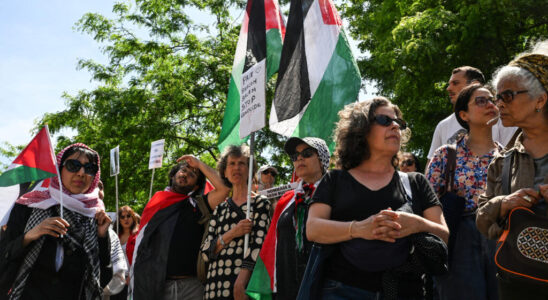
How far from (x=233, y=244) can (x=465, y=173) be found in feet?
6.93

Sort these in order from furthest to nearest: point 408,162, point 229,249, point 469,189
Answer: point 408,162
point 229,249
point 469,189

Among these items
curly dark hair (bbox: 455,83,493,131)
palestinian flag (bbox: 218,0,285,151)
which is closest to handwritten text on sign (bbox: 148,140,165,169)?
palestinian flag (bbox: 218,0,285,151)

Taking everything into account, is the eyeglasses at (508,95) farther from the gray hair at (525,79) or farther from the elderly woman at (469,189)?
the elderly woman at (469,189)

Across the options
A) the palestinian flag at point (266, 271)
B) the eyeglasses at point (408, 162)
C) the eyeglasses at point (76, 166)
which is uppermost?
the eyeglasses at point (408, 162)

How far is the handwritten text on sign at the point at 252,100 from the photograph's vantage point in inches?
213

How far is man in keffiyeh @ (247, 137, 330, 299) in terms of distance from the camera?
4.33m

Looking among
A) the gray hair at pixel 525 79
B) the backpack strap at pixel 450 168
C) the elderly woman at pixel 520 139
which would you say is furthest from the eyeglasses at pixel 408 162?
the gray hair at pixel 525 79

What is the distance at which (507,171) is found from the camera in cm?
314

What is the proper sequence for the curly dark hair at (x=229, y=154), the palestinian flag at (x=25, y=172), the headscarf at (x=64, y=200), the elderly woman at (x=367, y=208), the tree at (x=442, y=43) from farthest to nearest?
1. the tree at (x=442, y=43)
2. the curly dark hair at (x=229, y=154)
3. the palestinian flag at (x=25, y=172)
4. the headscarf at (x=64, y=200)
5. the elderly woman at (x=367, y=208)

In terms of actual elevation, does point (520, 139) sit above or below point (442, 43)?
below

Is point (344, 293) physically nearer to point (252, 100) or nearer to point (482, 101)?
point (482, 101)

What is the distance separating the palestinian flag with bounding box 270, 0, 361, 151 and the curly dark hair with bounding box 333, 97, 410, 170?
1573 millimetres

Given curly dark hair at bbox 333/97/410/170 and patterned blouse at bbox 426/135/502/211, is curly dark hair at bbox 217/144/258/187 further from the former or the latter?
curly dark hair at bbox 333/97/410/170

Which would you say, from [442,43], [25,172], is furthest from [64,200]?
[442,43]
